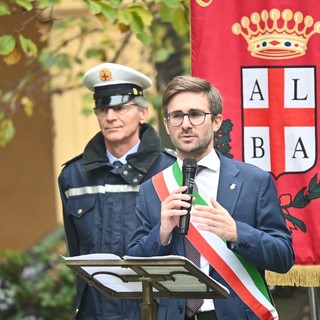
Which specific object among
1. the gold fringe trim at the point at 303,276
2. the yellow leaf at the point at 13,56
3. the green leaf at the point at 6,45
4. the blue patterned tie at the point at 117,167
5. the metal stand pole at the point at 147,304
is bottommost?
the gold fringe trim at the point at 303,276

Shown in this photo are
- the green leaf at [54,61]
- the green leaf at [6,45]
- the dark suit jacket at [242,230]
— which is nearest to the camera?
the dark suit jacket at [242,230]

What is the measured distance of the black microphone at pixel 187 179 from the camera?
5914 millimetres

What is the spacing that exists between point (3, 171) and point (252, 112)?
8.58 meters

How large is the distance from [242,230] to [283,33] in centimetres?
176

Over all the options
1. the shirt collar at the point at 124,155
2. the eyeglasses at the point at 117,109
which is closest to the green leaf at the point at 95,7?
the eyeglasses at the point at 117,109

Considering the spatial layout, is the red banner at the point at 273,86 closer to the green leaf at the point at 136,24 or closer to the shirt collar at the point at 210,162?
the shirt collar at the point at 210,162

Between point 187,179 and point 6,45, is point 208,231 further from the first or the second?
point 6,45

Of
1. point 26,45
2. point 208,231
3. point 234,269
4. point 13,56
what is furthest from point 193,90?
point 13,56

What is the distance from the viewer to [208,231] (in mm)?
6195

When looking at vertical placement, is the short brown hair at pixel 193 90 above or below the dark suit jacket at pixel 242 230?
above

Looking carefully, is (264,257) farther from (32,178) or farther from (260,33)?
(32,178)

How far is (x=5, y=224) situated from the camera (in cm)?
1594

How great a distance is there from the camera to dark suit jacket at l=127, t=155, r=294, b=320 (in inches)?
243

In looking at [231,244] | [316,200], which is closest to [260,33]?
[316,200]
